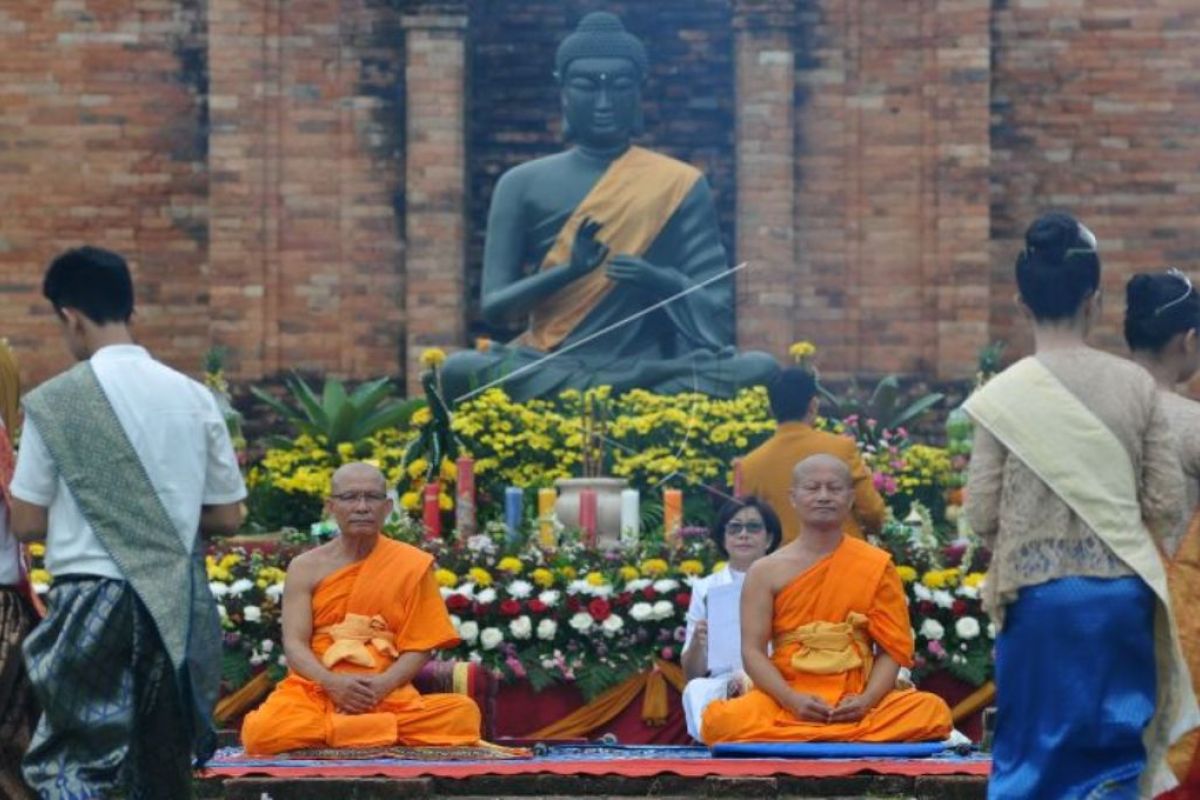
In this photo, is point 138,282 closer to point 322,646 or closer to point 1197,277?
point 1197,277

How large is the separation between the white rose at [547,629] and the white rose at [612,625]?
0.67ft

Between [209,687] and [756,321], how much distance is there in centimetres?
1236

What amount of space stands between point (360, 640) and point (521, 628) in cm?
202

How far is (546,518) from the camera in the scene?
14086 millimetres

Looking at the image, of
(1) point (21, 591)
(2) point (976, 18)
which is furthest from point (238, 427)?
(1) point (21, 591)

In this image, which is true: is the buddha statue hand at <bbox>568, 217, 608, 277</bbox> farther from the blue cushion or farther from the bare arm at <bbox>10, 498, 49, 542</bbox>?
the bare arm at <bbox>10, 498, 49, 542</bbox>

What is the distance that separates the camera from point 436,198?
2022cm

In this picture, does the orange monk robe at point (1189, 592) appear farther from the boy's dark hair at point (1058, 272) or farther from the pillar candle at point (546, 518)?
the pillar candle at point (546, 518)

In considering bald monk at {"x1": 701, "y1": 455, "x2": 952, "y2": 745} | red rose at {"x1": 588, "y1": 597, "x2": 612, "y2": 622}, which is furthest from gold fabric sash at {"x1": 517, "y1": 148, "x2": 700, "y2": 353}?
bald monk at {"x1": 701, "y1": 455, "x2": 952, "y2": 745}

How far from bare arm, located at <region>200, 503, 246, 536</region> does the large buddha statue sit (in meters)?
8.52

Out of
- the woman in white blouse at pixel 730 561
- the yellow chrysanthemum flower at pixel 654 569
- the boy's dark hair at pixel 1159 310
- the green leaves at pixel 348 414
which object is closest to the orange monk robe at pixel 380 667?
the woman in white blouse at pixel 730 561

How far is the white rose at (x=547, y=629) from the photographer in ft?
41.8

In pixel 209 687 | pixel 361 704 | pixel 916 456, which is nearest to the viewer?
pixel 209 687

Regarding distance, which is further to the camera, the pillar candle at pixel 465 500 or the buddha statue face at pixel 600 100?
the buddha statue face at pixel 600 100
